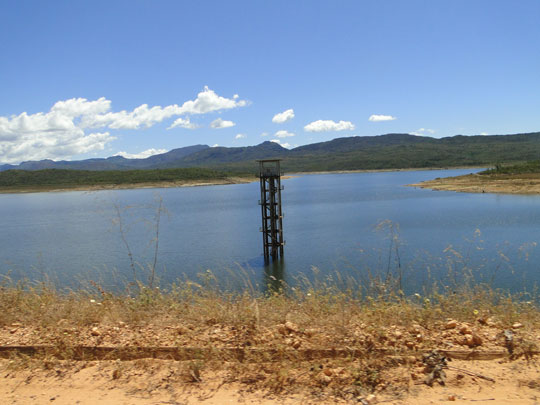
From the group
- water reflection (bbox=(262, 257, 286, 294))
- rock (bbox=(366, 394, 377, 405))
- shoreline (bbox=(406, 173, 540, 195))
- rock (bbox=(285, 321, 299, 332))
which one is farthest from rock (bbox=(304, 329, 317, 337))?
shoreline (bbox=(406, 173, 540, 195))

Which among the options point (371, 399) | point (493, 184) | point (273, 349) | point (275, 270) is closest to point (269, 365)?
point (273, 349)

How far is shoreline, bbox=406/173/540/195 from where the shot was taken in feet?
171

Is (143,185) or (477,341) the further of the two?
(143,185)

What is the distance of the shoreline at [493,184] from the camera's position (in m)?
52.0

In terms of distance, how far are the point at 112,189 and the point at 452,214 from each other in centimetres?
9377

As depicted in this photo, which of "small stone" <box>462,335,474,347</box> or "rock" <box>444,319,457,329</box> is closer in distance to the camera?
"small stone" <box>462,335,474,347</box>

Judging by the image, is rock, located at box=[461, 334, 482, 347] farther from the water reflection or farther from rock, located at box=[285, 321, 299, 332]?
the water reflection

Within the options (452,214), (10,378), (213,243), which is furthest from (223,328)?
(452,214)

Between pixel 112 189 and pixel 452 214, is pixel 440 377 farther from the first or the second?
pixel 112 189

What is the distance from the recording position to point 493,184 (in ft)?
196

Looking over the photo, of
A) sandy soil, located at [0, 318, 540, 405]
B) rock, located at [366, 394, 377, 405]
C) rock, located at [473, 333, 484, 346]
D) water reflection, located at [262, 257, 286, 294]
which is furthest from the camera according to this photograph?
water reflection, located at [262, 257, 286, 294]

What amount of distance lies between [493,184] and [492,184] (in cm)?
19

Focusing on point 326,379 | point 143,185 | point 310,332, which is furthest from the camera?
point 143,185

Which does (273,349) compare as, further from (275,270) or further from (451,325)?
(275,270)
